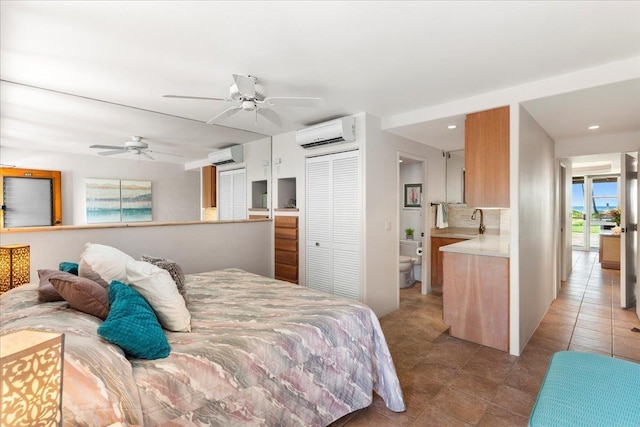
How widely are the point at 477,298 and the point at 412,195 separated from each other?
2.59 meters

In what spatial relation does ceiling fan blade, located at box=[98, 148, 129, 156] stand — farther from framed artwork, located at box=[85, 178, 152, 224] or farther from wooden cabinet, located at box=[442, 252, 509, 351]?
wooden cabinet, located at box=[442, 252, 509, 351]

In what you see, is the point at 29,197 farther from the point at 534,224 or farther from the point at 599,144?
the point at 599,144

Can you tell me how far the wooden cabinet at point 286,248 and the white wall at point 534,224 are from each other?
2571 millimetres

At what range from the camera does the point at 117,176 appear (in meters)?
2.52

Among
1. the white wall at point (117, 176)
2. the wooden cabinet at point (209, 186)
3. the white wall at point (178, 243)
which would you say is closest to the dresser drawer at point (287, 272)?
the white wall at point (178, 243)

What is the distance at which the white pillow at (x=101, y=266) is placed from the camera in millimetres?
1772

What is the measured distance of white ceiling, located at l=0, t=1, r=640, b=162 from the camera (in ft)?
5.55

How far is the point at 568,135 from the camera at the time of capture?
13.3ft

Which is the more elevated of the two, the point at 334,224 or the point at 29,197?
the point at 29,197

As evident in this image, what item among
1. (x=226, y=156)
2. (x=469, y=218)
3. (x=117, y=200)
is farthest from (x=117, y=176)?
(x=469, y=218)

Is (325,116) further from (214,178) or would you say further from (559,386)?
(559,386)

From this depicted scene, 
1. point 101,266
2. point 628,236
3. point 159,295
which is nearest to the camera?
point 159,295

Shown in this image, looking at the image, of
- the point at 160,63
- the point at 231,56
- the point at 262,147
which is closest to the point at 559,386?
the point at 231,56

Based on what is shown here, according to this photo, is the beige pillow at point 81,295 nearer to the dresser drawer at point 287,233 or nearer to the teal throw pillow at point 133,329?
the teal throw pillow at point 133,329
